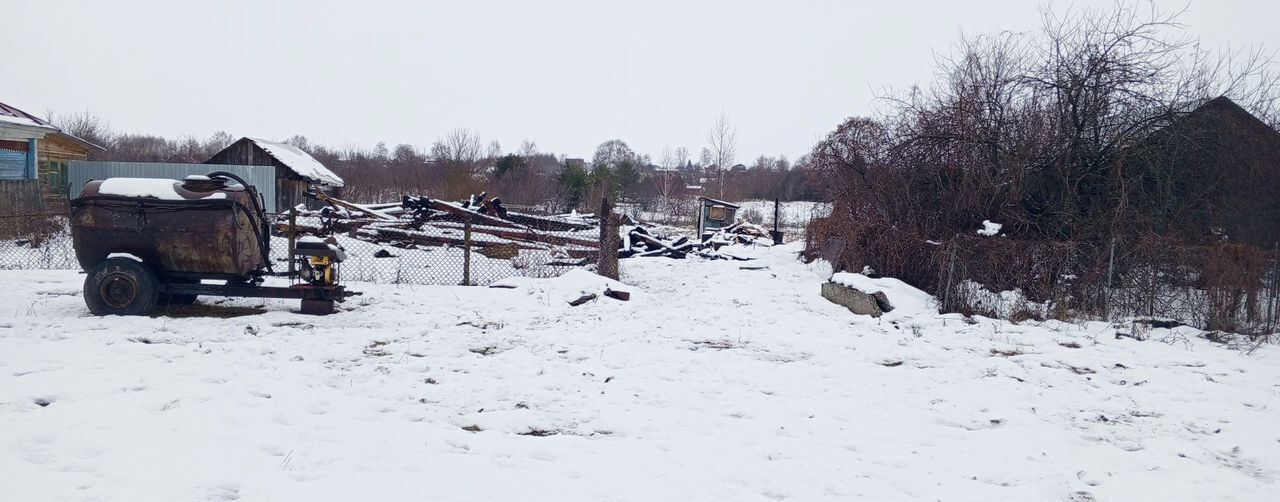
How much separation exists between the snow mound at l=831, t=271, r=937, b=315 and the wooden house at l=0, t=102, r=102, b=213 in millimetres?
20646

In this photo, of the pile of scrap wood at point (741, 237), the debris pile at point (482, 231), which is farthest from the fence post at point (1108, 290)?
the pile of scrap wood at point (741, 237)

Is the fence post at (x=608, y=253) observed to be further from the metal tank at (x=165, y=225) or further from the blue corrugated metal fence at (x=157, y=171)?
the blue corrugated metal fence at (x=157, y=171)

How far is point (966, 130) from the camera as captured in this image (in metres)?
12.0

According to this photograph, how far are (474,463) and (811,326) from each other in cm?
576

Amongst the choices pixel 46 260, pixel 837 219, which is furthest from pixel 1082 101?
pixel 46 260

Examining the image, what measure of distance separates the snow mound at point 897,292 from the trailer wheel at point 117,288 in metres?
9.28

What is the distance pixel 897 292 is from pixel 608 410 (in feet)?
21.8

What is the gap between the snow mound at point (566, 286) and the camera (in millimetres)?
10156

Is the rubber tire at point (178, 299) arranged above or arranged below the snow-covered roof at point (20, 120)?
below

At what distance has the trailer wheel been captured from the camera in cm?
775

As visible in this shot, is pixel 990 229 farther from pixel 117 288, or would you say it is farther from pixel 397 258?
pixel 117 288

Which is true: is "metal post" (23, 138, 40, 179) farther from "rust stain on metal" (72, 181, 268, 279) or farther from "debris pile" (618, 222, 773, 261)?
"rust stain on metal" (72, 181, 268, 279)

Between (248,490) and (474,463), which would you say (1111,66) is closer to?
(474,463)

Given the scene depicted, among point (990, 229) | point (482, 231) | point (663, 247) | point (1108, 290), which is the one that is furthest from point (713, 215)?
point (1108, 290)
